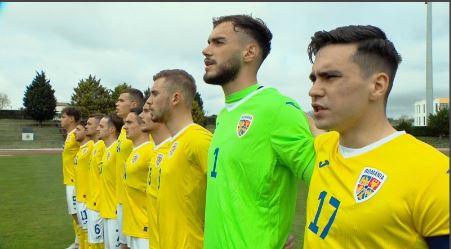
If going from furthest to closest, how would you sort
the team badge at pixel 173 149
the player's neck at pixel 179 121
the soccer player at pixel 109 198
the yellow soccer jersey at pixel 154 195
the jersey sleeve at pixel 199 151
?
1. the soccer player at pixel 109 198
2. the player's neck at pixel 179 121
3. the yellow soccer jersey at pixel 154 195
4. the team badge at pixel 173 149
5. the jersey sleeve at pixel 199 151

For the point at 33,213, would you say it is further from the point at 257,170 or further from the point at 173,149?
the point at 257,170

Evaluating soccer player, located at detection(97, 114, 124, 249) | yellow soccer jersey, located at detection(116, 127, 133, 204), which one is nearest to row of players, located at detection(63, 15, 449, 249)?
yellow soccer jersey, located at detection(116, 127, 133, 204)

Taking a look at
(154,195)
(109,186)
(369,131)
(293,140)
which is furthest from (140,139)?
(369,131)

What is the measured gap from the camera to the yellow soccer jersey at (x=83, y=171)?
8594 mm

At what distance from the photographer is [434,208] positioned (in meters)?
1.74

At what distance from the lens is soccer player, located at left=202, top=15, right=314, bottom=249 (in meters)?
2.72

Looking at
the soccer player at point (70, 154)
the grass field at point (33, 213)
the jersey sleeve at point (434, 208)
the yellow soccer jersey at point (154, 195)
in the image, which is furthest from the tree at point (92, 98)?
the jersey sleeve at point (434, 208)

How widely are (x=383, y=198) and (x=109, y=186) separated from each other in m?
5.83

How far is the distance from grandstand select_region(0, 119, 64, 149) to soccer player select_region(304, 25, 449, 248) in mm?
51052

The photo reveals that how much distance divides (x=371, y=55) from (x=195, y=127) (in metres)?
2.40

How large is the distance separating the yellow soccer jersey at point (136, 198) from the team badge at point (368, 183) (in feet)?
12.6

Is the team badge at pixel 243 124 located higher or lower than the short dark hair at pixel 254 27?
lower

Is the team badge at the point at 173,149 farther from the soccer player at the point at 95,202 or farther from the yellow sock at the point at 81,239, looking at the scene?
the yellow sock at the point at 81,239

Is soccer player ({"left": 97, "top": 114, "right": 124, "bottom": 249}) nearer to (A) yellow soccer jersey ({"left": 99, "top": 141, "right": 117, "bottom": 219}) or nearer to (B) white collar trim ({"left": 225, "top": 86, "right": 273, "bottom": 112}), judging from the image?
(A) yellow soccer jersey ({"left": 99, "top": 141, "right": 117, "bottom": 219})
